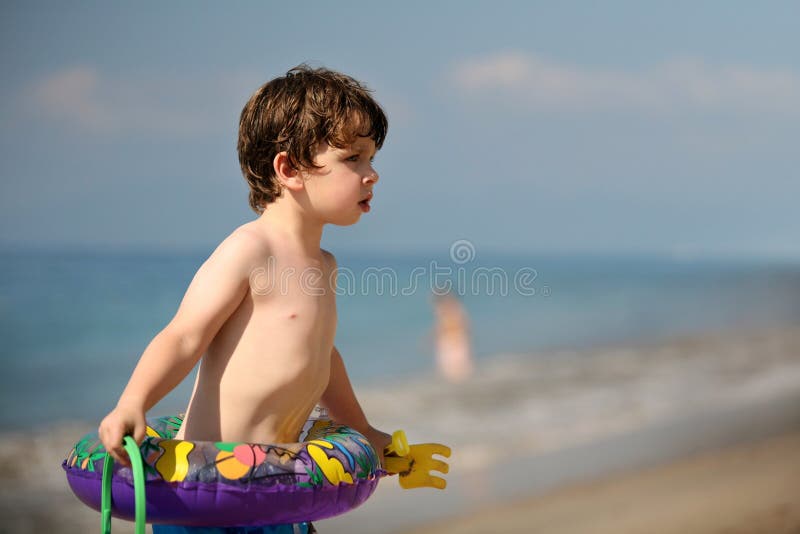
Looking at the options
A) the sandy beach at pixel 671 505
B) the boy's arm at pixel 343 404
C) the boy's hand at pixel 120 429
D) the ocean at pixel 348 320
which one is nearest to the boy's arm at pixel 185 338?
the boy's hand at pixel 120 429

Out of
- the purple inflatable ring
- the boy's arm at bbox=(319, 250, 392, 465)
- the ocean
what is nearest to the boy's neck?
the boy's arm at bbox=(319, 250, 392, 465)

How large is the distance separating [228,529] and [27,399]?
35.6ft

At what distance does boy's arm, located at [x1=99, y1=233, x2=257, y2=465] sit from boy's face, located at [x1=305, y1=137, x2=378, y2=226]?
22 cm

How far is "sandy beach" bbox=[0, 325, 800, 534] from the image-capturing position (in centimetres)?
616

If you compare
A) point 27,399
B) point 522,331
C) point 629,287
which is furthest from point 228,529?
point 629,287

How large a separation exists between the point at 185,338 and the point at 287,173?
519 mm

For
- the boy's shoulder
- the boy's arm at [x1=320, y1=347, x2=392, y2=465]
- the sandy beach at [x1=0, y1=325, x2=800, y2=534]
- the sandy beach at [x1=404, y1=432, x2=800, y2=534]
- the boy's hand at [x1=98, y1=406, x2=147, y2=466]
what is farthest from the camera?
the sandy beach at [x1=0, y1=325, x2=800, y2=534]

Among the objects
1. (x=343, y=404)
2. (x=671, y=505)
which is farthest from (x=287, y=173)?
(x=671, y=505)

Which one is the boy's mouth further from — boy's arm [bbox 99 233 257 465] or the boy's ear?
boy's arm [bbox 99 233 257 465]

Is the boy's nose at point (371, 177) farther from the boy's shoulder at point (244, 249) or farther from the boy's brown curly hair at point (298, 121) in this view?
the boy's shoulder at point (244, 249)

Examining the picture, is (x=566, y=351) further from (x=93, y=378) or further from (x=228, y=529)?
(x=228, y=529)

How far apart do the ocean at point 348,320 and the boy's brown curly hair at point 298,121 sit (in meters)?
8.30

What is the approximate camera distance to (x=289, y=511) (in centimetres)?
246

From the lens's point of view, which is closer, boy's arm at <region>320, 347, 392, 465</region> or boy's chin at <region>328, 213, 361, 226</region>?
boy's chin at <region>328, 213, 361, 226</region>
